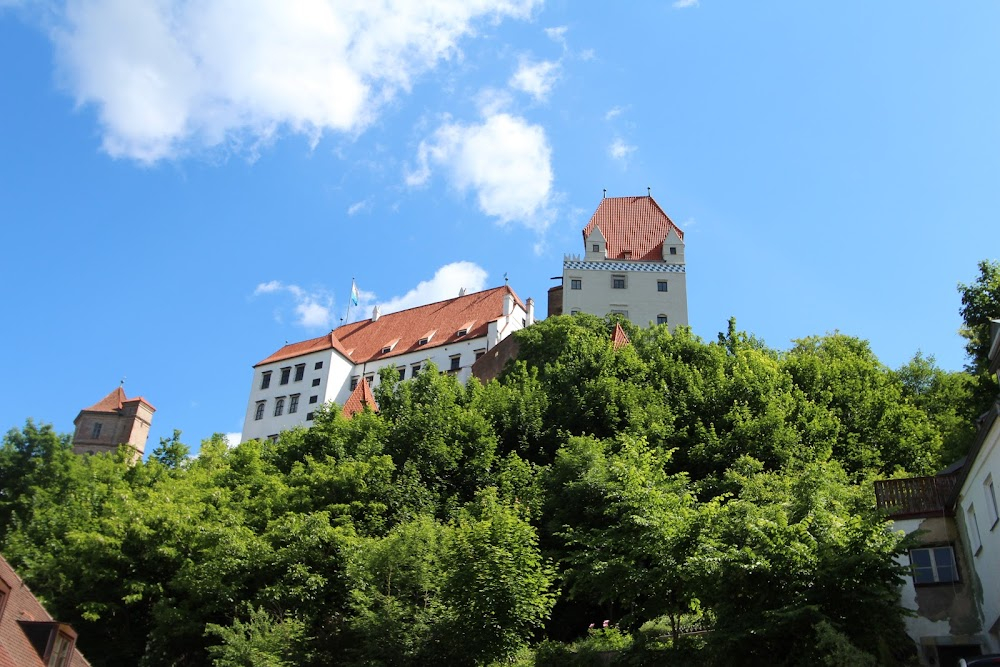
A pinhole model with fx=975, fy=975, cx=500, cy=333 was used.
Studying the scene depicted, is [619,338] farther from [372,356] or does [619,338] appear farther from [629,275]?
[372,356]

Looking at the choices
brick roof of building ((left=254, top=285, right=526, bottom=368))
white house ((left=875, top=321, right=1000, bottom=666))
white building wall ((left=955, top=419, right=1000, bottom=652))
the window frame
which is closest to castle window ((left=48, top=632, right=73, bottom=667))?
white house ((left=875, top=321, right=1000, bottom=666))

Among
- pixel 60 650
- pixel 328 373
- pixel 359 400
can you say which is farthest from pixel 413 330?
pixel 60 650

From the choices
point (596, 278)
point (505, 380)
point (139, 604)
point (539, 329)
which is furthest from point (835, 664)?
point (596, 278)

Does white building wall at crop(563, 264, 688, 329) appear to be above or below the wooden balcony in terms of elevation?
above

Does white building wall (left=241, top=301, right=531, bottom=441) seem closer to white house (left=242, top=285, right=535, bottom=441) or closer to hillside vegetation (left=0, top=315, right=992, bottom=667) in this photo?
white house (left=242, top=285, right=535, bottom=441)

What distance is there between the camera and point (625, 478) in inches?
1067

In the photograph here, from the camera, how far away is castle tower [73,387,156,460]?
88.2 metres

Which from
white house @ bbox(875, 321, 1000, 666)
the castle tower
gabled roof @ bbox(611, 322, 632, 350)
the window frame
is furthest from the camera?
the castle tower

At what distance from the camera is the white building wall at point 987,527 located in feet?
64.3

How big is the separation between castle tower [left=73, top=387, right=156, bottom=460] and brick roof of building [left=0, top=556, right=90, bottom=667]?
6525cm

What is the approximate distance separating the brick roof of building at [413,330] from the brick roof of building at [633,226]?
9.22 m

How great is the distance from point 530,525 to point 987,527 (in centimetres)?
1354

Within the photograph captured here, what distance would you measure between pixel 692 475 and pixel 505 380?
49.4 feet

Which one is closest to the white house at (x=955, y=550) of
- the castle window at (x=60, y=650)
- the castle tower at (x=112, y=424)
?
the castle window at (x=60, y=650)
